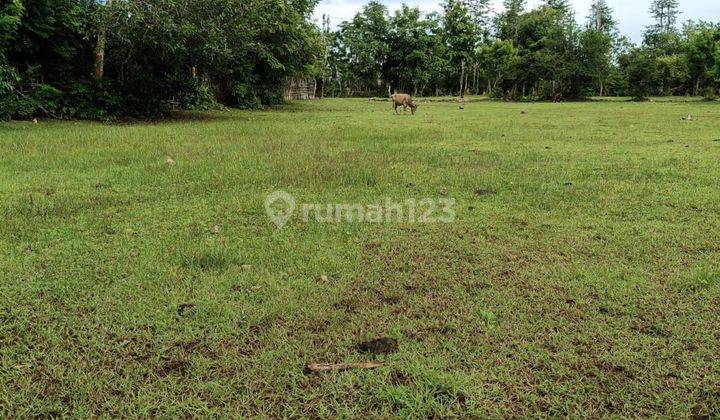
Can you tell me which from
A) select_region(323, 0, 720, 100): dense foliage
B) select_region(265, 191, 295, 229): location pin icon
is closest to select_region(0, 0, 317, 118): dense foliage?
select_region(265, 191, 295, 229): location pin icon

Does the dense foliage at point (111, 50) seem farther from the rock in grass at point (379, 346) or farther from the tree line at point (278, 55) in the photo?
the rock in grass at point (379, 346)

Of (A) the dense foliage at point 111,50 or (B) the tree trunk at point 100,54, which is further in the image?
(B) the tree trunk at point 100,54

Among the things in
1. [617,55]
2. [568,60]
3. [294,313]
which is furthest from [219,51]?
[617,55]

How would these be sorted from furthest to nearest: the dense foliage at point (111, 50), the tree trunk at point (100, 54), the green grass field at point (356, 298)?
the tree trunk at point (100, 54), the dense foliage at point (111, 50), the green grass field at point (356, 298)

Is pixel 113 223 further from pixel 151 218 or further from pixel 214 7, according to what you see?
pixel 214 7

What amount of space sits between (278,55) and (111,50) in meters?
8.23

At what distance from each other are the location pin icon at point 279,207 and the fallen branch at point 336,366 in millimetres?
1942

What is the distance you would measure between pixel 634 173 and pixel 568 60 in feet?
109

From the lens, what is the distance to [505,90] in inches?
1633

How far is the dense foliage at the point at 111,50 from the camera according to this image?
11.1m

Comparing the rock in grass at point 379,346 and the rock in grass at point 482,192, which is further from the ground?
the rock in grass at point 482,192

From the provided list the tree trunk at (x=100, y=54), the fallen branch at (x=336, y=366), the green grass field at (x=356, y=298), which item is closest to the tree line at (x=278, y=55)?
the tree trunk at (x=100, y=54)

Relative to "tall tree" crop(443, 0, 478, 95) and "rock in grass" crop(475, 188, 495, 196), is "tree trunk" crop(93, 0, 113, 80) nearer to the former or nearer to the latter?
"rock in grass" crop(475, 188, 495, 196)

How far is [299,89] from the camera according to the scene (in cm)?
3416
